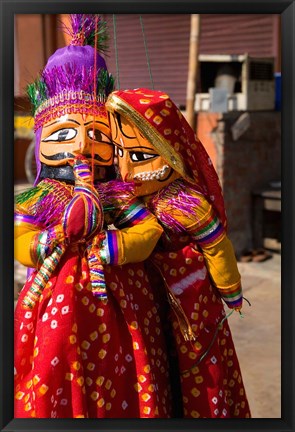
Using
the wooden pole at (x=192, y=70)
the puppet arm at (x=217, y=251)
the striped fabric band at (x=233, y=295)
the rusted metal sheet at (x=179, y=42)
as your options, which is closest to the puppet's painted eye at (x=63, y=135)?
the puppet arm at (x=217, y=251)

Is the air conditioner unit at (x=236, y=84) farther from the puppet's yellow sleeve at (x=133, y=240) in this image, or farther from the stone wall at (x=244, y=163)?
the puppet's yellow sleeve at (x=133, y=240)

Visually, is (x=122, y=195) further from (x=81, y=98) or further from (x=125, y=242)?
(x=81, y=98)

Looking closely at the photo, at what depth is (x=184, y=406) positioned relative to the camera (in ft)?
5.61

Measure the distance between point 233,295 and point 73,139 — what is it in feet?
2.00

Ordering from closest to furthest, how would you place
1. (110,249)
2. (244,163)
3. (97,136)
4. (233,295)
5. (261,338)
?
1. (110,249)
2. (97,136)
3. (233,295)
4. (261,338)
5. (244,163)

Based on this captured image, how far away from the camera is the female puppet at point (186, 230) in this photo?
60.6 inches

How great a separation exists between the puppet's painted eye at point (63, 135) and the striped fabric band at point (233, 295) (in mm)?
578

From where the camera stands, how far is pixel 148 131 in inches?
59.7

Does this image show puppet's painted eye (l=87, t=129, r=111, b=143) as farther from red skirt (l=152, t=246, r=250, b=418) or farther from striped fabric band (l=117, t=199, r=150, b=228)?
red skirt (l=152, t=246, r=250, b=418)

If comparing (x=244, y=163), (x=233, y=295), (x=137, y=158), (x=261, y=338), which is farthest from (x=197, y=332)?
(x=244, y=163)

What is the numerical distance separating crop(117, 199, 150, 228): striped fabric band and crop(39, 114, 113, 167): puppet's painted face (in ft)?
0.45

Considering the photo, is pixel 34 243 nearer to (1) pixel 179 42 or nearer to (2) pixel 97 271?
(2) pixel 97 271

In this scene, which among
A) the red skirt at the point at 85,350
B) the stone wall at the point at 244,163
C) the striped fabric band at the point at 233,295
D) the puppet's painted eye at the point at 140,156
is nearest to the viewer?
the red skirt at the point at 85,350

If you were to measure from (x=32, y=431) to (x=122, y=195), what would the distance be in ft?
1.99
